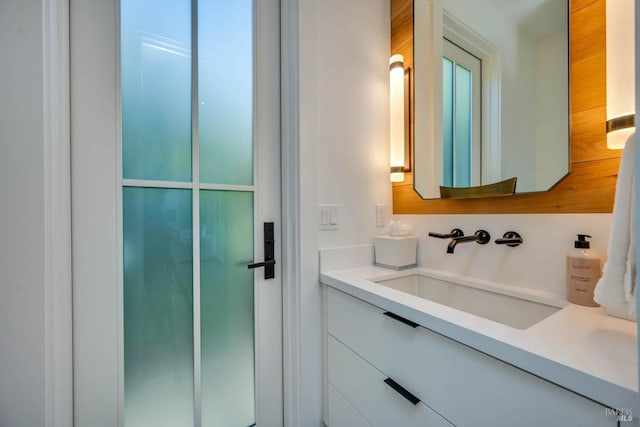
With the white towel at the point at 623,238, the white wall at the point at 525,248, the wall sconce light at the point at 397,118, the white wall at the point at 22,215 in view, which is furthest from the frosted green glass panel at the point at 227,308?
the white towel at the point at 623,238

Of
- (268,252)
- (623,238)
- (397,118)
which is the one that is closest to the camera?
(623,238)

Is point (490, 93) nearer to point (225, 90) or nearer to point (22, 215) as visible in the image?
point (225, 90)

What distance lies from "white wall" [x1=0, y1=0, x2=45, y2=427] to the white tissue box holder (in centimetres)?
117

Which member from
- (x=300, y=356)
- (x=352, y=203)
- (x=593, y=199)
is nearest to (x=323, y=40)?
(x=352, y=203)

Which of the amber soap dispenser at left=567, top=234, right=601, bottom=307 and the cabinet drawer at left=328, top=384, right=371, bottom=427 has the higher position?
the amber soap dispenser at left=567, top=234, right=601, bottom=307

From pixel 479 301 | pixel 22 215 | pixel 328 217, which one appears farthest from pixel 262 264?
pixel 479 301

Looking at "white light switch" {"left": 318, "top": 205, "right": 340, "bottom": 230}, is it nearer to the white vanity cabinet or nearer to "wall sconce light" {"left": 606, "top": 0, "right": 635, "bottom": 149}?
the white vanity cabinet

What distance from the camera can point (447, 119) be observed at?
1126mm

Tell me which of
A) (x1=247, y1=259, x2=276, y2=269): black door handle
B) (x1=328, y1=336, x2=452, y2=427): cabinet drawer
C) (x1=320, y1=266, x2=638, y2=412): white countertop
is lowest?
(x1=328, y1=336, x2=452, y2=427): cabinet drawer

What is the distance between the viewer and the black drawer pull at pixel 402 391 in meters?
0.64

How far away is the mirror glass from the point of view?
79 cm

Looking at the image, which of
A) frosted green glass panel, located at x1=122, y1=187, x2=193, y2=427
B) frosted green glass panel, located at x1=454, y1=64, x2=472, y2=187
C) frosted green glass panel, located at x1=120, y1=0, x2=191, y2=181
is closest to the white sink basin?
frosted green glass panel, located at x1=454, y1=64, x2=472, y2=187

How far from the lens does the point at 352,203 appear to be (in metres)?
1.20

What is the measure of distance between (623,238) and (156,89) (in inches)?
52.2
